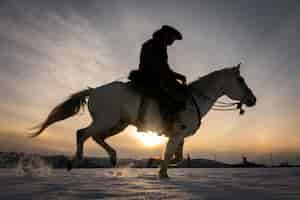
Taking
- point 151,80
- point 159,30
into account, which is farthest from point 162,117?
point 159,30

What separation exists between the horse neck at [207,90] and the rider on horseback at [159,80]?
49 centimetres

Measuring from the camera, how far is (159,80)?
21.9 feet

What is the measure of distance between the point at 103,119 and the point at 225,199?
4165 millimetres

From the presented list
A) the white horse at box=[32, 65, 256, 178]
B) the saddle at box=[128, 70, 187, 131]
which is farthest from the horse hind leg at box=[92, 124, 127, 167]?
the saddle at box=[128, 70, 187, 131]

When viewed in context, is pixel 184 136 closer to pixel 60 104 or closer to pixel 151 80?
pixel 151 80

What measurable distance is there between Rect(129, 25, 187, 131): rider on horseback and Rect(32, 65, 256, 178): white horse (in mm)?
167

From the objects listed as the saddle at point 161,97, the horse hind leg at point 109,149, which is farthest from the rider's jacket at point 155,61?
the horse hind leg at point 109,149

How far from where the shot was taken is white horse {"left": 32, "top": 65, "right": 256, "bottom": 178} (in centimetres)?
675

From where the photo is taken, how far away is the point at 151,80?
6715mm

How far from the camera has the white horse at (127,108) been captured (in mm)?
6754

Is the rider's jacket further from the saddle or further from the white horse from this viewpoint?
the white horse

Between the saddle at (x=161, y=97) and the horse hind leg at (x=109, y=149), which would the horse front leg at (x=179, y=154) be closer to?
the saddle at (x=161, y=97)

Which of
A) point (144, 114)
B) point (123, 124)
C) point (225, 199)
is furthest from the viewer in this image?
point (123, 124)

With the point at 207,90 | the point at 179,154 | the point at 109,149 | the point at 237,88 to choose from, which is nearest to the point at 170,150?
the point at 179,154
